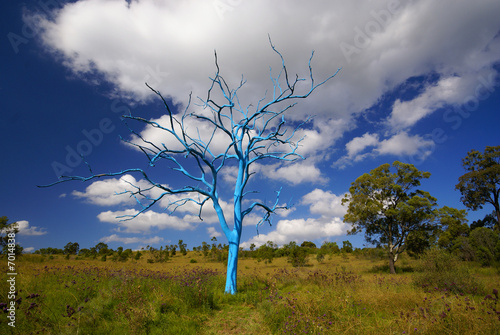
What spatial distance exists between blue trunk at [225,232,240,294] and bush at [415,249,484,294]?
21.4 ft

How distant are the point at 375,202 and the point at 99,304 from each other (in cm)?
2223

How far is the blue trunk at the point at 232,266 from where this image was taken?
29.8ft

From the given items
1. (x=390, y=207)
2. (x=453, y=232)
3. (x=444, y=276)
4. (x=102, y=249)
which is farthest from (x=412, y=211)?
(x=102, y=249)

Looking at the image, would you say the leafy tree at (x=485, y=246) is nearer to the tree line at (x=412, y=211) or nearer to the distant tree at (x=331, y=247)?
the tree line at (x=412, y=211)

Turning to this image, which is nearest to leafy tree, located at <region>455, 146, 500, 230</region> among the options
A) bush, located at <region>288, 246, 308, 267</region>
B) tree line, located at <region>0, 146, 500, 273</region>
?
tree line, located at <region>0, 146, 500, 273</region>

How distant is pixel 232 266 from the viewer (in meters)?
9.41

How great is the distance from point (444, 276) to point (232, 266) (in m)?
8.56

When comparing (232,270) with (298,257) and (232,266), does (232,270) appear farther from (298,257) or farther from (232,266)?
(298,257)

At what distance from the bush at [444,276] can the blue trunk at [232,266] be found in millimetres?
6535

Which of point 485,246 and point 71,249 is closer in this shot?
point 485,246

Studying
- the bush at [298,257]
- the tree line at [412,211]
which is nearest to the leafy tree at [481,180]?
the tree line at [412,211]

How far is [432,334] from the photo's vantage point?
4.08 meters

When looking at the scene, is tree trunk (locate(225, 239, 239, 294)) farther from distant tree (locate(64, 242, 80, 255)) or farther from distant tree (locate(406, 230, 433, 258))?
distant tree (locate(64, 242, 80, 255))

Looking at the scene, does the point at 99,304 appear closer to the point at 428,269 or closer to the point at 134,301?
the point at 134,301
